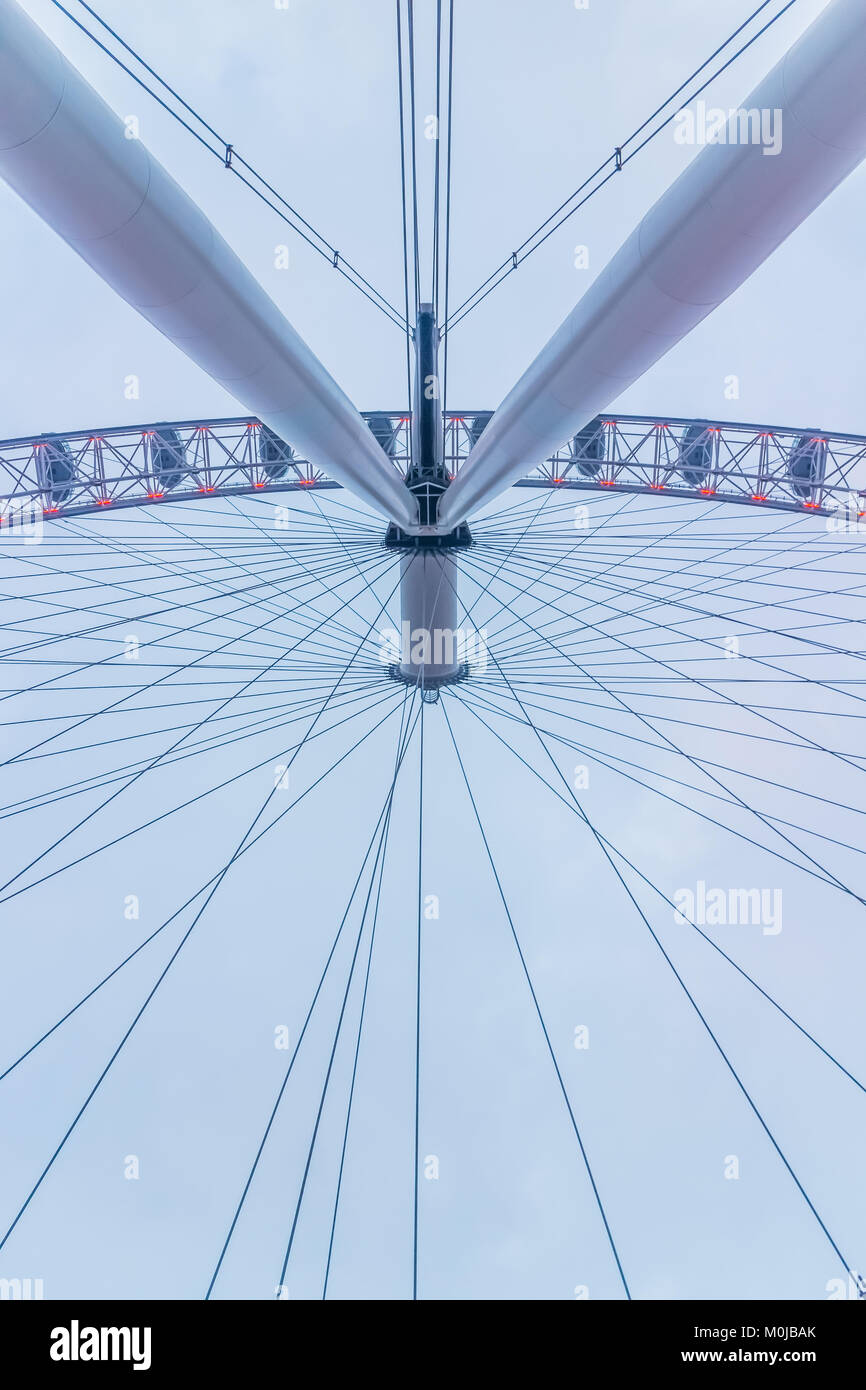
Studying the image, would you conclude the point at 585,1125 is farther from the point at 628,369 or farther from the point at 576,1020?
the point at 628,369

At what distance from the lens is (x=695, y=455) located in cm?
2197

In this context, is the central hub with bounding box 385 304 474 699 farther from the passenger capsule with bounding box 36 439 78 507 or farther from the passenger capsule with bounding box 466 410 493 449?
the passenger capsule with bounding box 36 439 78 507

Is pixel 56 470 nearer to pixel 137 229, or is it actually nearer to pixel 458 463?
pixel 458 463

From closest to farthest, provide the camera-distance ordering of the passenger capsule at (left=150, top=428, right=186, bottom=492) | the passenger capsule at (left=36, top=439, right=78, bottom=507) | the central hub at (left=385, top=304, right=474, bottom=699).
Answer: the central hub at (left=385, top=304, right=474, bottom=699) < the passenger capsule at (left=36, top=439, right=78, bottom=507) < the passenger capsule at (left=150, top=428, right=186, bottom=492)

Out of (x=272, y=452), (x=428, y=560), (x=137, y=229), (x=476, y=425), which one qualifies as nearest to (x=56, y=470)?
(x=272, y=452)

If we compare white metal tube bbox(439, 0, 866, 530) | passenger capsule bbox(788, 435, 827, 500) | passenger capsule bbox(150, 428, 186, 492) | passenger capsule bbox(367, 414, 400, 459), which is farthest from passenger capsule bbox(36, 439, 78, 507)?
passenger capsule bbox(788, 435, 827, 500)

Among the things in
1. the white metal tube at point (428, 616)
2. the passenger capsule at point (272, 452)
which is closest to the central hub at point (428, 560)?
the white metal tube at point (428, 616)

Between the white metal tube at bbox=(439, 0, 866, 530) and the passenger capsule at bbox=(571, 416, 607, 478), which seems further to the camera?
the passenger capsule at bbox=(571, 416, 607, 478)

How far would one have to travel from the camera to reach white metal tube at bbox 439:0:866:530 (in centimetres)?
455

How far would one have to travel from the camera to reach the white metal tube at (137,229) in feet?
14.7

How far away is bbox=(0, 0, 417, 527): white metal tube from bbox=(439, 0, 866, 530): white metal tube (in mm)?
2078

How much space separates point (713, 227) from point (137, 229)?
3255 millimetres

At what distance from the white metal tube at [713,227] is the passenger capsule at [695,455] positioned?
1456 centimetres
